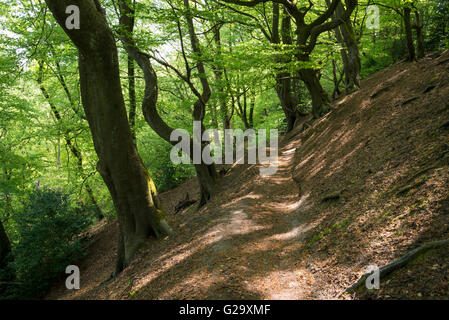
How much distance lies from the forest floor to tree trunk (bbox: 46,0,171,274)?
0.67 metres

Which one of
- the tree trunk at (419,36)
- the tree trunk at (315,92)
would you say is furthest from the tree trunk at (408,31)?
the tree trunk at (315,92)

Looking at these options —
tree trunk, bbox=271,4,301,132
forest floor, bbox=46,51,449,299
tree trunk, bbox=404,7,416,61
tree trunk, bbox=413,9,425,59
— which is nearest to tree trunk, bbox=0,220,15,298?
forest floor, bbox=46,51,449,299

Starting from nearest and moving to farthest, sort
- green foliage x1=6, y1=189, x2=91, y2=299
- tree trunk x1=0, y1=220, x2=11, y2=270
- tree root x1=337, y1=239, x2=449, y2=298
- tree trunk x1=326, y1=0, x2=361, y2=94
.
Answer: tree root x1=337, y1=239, x2=449, y2=298, green foliage x1=6, y1=189, x2=91, y2=299, tree trunk x1=0, y1=220, x2=11, y2=270, tree trunk x1=326, y1=0, x2=361, y2=94

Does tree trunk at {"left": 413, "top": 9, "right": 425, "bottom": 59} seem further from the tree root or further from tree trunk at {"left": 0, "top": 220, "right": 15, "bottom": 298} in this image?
Answer: tree trunk at {"left": 0, "top": 220, "right": 15, "bottom": 298}

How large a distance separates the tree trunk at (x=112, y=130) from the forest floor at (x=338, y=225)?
674 millimetres

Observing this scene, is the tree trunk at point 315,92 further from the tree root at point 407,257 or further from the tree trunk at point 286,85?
the tree root at point 407,257

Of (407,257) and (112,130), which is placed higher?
(112,130)

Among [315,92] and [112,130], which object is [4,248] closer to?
[112,130]

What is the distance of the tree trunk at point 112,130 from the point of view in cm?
563

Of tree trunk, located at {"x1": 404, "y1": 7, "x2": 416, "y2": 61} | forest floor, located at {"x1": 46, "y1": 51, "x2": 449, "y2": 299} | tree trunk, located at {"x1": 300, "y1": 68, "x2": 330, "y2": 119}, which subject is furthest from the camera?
tree trunk, located at {"x1": 300, "y1": 68, "x2": 330, "y2": 119}

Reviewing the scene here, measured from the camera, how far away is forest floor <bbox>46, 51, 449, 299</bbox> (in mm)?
3445

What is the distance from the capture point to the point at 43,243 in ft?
32.8

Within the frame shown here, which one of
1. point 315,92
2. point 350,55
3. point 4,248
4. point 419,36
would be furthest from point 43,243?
point 419,36

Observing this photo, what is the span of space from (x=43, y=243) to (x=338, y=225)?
1020 centimetres
